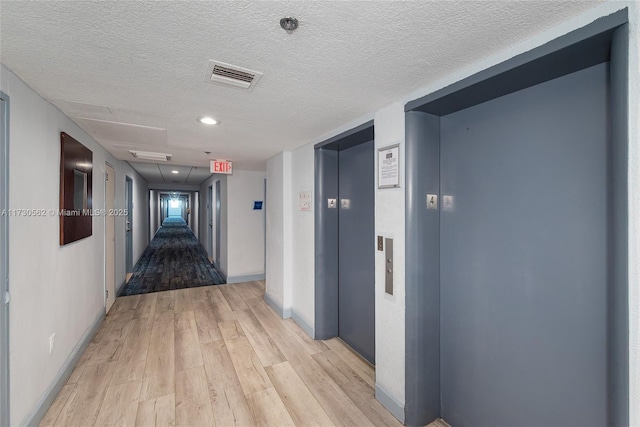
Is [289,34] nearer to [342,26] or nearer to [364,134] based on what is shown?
[342,26]

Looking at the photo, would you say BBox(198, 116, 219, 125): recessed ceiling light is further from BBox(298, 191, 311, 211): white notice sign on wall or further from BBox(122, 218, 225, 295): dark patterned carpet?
BBox(122, 218, 225, 295): dark patterned carpet

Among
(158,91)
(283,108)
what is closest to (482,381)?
(283,108)

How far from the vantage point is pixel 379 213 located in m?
2.18

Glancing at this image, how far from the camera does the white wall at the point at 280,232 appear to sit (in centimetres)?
377

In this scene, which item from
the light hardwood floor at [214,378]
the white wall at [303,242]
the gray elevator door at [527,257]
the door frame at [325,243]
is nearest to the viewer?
the gray elevator door at [527,257]

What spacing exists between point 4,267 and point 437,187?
2721 millimetres

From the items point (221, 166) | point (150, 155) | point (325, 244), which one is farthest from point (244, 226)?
point (325, 244)

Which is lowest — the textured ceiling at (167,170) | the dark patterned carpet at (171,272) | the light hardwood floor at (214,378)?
the light hardwood floor at (214,378)

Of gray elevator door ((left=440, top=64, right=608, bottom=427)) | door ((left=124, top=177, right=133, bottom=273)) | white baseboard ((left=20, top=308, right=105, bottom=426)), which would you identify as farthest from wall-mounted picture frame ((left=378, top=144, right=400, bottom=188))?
door ((left=124, top=177, right=133, bottom=273))

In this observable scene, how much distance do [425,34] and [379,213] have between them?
1256 mm

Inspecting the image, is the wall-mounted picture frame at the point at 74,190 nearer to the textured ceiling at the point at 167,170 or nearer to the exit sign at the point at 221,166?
the exit sign at the point at 221,166

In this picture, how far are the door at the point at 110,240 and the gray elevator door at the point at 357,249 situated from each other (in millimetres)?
3233

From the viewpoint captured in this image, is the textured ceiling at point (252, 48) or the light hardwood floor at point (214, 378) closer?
the textured ceiling at point (252, 48)

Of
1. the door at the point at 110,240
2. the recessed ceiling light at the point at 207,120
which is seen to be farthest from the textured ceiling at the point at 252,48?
the door at the point at 110,240
